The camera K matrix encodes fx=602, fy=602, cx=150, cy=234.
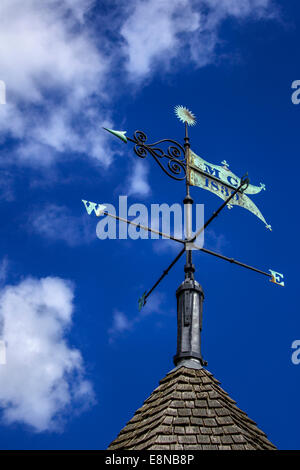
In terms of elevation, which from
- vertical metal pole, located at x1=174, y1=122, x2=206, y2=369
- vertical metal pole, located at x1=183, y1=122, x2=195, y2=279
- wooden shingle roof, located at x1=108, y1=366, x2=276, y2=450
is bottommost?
wooden shingle roof, located at x1=108, y1=366, x2=276, y2=450

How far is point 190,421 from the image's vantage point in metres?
5.37

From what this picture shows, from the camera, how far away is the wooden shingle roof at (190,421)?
510 cm

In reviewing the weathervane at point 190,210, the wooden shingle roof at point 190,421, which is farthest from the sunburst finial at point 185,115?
the wooden shingle roof at point 190,421

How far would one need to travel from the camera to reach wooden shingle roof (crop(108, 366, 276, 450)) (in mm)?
5102

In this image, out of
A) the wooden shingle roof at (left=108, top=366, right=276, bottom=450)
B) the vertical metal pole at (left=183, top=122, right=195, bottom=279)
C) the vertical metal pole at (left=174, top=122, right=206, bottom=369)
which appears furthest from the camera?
the vertical metal pole at (left=183, top=122, right=195, bottom=279)

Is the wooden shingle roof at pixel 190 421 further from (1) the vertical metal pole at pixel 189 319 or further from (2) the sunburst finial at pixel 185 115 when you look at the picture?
(2) the sunburst finial at pixel 185 115

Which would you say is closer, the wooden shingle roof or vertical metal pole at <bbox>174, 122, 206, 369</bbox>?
the wooden shingle roof

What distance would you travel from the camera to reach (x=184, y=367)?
250 inches

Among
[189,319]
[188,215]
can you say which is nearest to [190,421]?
[189,319]

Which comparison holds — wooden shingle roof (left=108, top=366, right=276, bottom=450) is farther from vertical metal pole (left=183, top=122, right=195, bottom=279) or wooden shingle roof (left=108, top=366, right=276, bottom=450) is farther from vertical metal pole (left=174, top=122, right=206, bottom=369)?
vertical metal pole (left=183, top=122, right=195, bottom=279)

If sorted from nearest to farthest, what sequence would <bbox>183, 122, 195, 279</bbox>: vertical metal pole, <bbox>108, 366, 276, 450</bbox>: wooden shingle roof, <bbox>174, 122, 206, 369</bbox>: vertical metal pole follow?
<bbox>108, 366, 276, 450</bbox>: wooden shingle roof
<bbox>174, 122, 206, 369</bbox>: vertical metal pole
<bbox>183, 122, 195, 279</bbox>: vertical metal pole

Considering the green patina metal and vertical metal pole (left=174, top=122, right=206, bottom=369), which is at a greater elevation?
the green patina metal

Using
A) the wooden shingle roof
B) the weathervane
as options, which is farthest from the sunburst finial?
the wooden shingle roof
